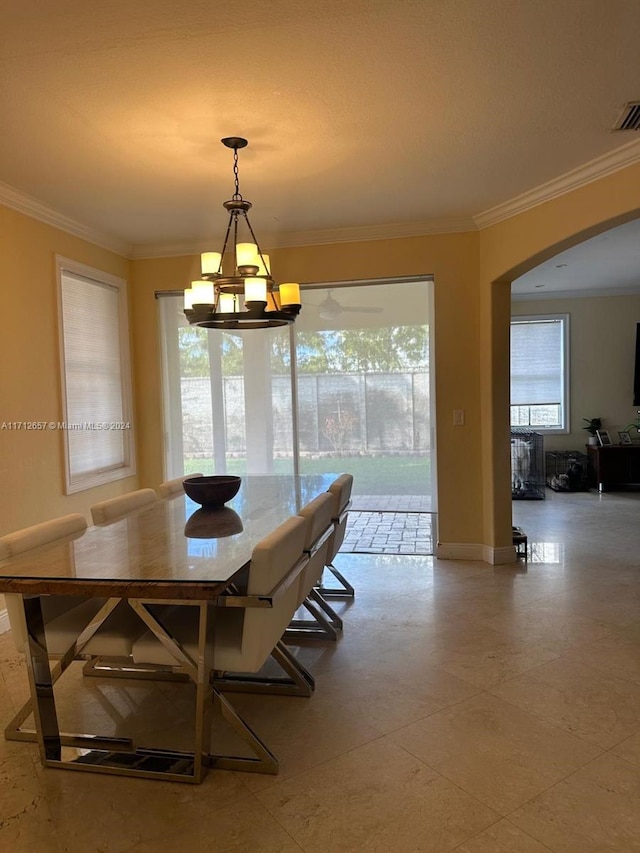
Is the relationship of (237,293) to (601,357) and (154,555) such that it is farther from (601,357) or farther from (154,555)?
(601,357)

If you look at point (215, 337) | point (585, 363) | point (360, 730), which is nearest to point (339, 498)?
point (360, 730)

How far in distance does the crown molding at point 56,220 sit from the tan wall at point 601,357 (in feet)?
19.0

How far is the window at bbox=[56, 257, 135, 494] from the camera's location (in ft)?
13.6

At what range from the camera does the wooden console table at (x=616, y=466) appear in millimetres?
7355

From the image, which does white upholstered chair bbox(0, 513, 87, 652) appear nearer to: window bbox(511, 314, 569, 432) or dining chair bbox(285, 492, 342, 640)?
dining chair bbox(285, 492, 342, 640)

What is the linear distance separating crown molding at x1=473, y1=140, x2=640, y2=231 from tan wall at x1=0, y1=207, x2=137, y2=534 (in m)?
3.09

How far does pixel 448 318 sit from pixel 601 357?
4.40 metres

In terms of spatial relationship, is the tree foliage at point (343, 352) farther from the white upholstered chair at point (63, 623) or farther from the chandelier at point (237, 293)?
the white upholstered chair at point (63, 623)

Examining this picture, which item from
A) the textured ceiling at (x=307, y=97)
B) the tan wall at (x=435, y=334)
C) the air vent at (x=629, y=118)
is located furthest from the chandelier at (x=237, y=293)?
the air vent at (x=629, y=118)

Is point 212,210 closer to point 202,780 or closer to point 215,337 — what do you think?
point 215,337

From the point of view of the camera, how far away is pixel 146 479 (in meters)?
5.14

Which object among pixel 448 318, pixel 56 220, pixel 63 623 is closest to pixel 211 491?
pixel 63 623

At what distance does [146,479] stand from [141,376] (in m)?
0.92

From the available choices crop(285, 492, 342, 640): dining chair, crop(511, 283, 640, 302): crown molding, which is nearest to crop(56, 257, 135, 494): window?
crop(285, 492, 342, 640): dining chair
